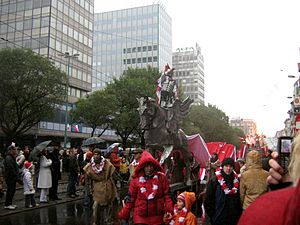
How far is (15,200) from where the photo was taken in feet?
41.1

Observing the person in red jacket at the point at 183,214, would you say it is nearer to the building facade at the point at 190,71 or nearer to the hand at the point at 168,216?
the hand at the point at 168,216

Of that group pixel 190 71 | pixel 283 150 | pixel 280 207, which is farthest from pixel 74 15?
pixel 190 71

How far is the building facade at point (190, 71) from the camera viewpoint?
122m

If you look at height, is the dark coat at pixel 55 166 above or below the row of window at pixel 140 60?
below

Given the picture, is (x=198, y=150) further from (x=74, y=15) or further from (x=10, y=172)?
(x=74, y=15)

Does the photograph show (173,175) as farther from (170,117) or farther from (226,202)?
(226,202)

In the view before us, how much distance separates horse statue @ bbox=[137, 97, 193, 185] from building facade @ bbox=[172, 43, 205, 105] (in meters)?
111

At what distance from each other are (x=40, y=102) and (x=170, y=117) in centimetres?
2015

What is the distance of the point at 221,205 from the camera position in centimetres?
509

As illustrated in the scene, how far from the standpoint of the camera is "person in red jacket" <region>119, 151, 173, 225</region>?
199 inches

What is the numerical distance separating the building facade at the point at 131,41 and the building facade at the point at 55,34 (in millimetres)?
35293

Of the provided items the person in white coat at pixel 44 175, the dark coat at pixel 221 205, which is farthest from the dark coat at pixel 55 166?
the dark coat at pixel 221 205

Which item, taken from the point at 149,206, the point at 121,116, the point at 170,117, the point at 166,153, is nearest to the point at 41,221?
the point at 166,153

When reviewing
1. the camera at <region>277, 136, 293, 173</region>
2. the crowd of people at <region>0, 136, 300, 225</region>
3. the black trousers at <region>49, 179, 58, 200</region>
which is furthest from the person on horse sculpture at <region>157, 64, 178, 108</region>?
the camera at <region>277, 136, 293, 173</region>
